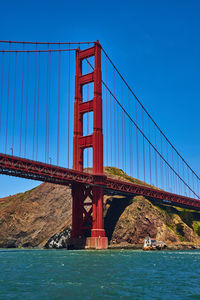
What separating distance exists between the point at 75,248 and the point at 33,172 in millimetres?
19835

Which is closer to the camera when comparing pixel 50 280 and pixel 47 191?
pixel 50 280

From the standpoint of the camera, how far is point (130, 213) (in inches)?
3388

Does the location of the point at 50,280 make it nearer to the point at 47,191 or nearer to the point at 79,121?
the point at 79,121

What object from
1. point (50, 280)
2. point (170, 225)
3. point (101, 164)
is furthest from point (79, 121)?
point (50, 280)

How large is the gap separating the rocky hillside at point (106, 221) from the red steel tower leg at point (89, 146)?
878 centimetres

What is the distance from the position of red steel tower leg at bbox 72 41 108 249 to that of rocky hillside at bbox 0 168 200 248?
878 cm

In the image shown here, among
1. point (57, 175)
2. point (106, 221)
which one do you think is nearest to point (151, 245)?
point (106, 221)

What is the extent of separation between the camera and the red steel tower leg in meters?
74.2

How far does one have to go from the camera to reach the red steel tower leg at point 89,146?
243ft

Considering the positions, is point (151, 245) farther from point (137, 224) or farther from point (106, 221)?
point (106, 221)

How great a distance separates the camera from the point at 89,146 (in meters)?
78.5

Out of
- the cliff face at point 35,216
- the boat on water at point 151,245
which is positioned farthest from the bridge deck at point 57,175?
the cliff face at point 35,216

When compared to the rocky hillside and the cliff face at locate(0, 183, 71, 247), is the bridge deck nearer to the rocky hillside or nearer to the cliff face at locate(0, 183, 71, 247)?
the rocky hillside

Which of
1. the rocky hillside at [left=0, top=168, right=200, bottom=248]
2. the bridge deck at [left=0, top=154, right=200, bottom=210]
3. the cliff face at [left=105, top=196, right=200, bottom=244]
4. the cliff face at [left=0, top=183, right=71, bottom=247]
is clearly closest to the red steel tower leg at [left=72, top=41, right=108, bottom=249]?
the bridge deck at [left=0, top=154, right=200, bottom=210]
